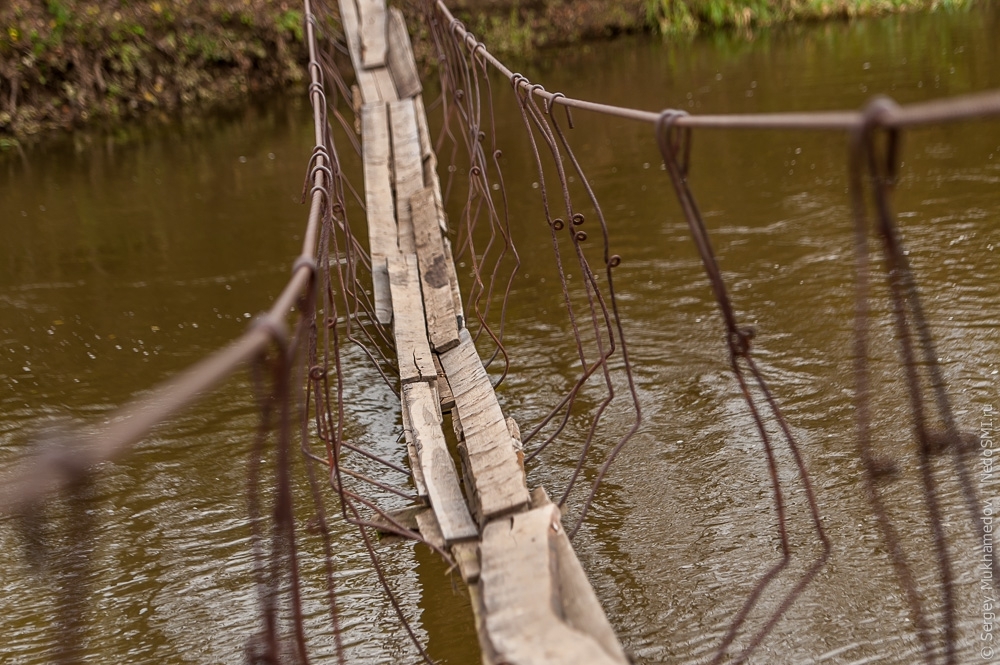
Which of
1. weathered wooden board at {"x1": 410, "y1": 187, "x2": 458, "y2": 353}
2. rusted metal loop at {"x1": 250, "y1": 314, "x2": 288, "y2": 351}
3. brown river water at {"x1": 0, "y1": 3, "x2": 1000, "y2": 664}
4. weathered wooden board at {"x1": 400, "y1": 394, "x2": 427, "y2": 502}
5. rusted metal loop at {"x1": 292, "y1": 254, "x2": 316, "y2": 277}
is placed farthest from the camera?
weathered wooden board at {"x1": 410, "y1": 187, "x2": 458, "y2": 353}

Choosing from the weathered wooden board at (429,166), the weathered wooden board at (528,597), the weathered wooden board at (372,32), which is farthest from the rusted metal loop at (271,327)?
the weathered wooden board at (372,32)

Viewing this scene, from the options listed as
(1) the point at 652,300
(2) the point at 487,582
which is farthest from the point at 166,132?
(2) the point at 487,582

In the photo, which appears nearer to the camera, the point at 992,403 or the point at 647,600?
the point at 647,600

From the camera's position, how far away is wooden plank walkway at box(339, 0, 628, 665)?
128 cm

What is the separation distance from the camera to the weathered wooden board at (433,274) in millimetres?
2521

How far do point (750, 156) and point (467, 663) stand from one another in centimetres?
431

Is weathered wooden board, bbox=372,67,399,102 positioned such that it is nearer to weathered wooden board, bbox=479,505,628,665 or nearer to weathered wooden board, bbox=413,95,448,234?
weathered wooden board, bbox=413,95,448,234

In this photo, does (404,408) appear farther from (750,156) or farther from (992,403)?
(750,156)

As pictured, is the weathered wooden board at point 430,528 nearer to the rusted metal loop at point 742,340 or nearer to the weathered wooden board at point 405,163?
the rusted metal loop at point 742,340

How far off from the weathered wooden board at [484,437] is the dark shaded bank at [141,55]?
7601 mm

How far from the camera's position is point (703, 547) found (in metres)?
2.34

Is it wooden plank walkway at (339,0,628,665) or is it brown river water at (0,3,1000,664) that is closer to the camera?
wooden plank walkway at (339,0,628,665)

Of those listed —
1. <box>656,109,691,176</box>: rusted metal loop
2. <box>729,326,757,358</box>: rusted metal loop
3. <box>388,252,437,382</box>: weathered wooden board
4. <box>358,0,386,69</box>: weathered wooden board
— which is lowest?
<box>388,252,437,382</box>: weathered wooden board

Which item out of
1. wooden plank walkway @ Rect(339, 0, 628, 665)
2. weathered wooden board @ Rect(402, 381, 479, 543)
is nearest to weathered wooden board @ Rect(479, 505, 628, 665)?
wooden plank walkway @ Rect(339, 0, 628, 665)
